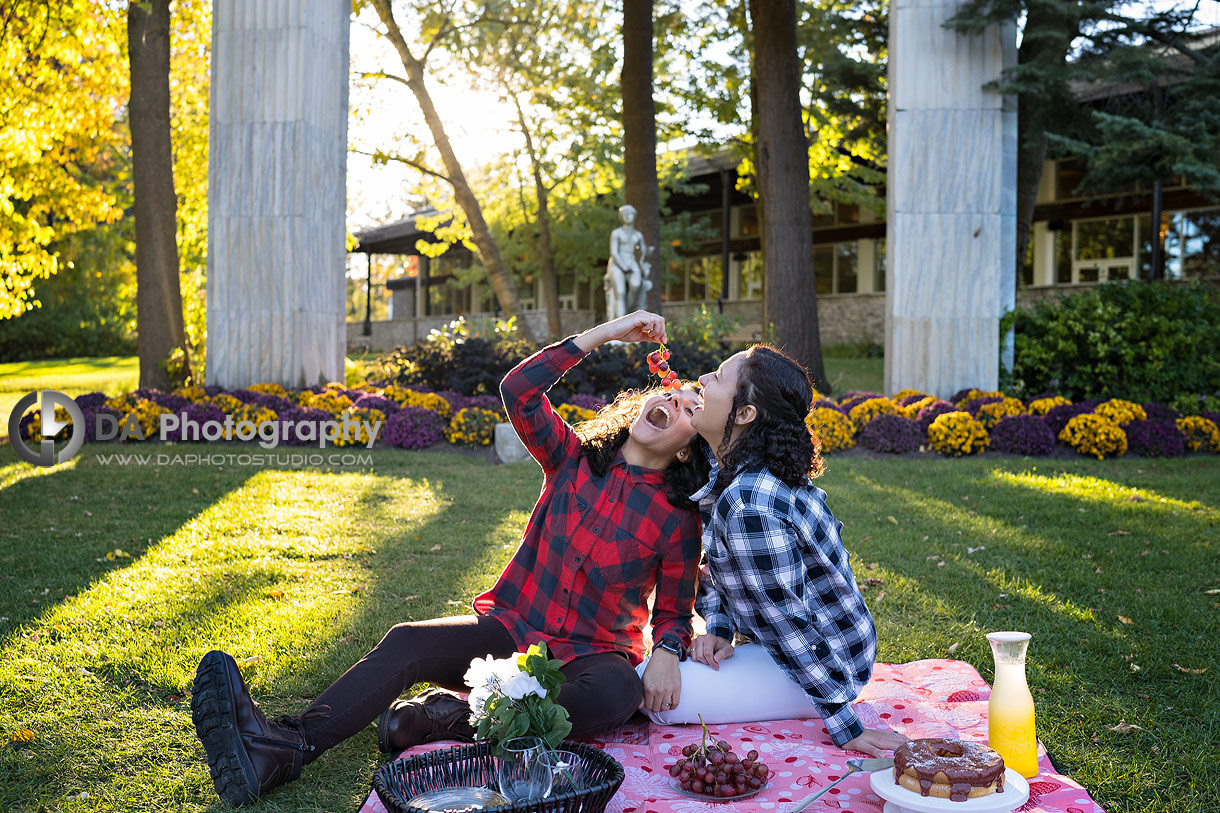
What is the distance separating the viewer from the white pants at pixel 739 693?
9.78ft

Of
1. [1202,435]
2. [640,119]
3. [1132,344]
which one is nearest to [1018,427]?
[1202,435]

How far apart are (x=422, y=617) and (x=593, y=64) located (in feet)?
55.8

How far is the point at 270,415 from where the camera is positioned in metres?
9.42

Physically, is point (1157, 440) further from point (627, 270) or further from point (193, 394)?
point (193, 394)

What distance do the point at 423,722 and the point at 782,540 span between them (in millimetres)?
1178

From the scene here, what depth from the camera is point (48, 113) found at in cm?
1314

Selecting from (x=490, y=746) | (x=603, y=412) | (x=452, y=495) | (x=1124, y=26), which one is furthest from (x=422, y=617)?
(x=1124, y=26)

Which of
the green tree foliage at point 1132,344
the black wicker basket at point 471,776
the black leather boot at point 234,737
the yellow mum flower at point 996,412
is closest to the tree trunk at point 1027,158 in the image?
the green tree foliage at point 1132,344

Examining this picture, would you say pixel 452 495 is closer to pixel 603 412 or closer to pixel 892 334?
pixel 603 412

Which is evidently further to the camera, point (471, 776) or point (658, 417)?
point (658, 417)

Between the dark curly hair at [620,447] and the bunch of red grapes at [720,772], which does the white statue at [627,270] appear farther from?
the bunch of red grapes at [720,772]

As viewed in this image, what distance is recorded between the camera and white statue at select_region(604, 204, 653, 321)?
13.9 m

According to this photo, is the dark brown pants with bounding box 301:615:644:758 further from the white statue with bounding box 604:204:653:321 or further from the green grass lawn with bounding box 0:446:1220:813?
the white statue with bounding box 604:204:653:321

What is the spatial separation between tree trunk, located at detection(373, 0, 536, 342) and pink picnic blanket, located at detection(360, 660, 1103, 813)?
15.1 meters
